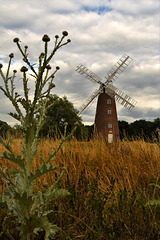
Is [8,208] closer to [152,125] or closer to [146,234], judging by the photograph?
[146,234]

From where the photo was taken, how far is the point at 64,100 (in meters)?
33.3

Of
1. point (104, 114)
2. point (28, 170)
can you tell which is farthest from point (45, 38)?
point (104, 114)

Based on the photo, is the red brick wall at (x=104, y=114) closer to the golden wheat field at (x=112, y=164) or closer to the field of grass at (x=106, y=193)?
the field of grass at (x=106, y=193)

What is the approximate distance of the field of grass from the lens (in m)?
2.86

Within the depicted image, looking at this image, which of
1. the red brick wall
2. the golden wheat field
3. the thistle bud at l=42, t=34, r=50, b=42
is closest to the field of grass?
the golden wheat field

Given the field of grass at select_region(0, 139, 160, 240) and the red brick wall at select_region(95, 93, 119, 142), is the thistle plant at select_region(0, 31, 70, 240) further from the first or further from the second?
the red brick wall at select_region(95, 93, 119, 142)

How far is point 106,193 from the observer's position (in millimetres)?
3184

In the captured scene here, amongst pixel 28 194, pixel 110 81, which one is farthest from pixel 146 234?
pixel 110 81

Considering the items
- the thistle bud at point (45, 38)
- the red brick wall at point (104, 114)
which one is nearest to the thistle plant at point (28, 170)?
the thistle bud at point (45, 38)

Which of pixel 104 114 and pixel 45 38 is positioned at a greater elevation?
pixel 104 114

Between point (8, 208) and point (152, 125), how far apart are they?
5088cm

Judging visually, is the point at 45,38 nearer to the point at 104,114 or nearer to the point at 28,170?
the point at 28,170

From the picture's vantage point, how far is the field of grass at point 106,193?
112 inches

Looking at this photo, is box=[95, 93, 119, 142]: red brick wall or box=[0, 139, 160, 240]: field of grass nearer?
box=[0, 139, 160, 240]: field of grass
